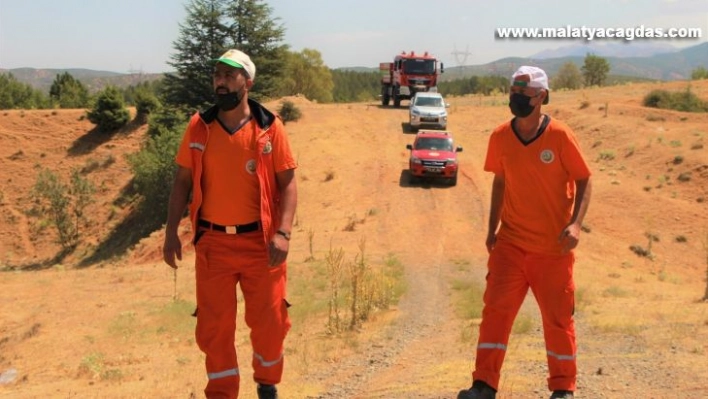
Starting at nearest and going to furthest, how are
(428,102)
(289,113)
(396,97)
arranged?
(428,102), (289,113), (396,97)

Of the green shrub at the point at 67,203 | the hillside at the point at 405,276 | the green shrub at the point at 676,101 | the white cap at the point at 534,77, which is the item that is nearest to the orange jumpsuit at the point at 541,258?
the white cap at the point at 534,77

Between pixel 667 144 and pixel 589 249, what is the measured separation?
9.38 metres

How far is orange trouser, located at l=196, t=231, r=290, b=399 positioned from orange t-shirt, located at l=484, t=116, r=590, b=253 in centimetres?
161

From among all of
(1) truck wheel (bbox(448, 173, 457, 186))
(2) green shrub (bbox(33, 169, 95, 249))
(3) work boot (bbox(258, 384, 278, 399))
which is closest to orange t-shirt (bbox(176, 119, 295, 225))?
(3) work boot (bbox(258, 384, 278, 399))

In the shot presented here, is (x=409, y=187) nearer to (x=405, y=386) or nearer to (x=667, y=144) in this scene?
(x=667, y=144)

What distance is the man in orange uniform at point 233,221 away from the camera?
12.9ft

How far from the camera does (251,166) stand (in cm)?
393

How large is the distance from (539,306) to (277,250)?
168cm

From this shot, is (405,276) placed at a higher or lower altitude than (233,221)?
lower

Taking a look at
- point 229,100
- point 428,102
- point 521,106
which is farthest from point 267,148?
point 428,102

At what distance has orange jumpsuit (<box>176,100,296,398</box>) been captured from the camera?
3.93 metres

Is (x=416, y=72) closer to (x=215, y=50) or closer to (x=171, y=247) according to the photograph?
(x=215, y=50)

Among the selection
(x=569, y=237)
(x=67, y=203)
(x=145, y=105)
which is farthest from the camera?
(x=145, y=105)

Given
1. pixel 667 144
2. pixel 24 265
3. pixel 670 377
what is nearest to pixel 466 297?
pixel 670 377
